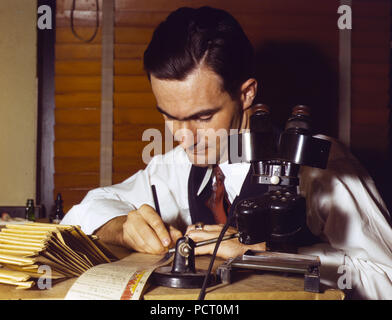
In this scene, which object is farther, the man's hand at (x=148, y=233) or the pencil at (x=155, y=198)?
the pencil at (x=155, y=198)

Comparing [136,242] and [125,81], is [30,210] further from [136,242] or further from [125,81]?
[136,242]

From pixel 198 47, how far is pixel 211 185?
64 centimetres

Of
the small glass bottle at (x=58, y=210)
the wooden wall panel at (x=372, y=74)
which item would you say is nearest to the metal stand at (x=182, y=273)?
the small glass bottle at (x=58, y=210)

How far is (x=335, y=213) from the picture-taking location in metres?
1.49

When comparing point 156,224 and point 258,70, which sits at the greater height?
point 258,70

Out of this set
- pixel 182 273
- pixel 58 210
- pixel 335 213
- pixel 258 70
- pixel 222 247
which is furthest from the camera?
pixel 258 70

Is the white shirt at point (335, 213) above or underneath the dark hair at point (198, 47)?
underneath

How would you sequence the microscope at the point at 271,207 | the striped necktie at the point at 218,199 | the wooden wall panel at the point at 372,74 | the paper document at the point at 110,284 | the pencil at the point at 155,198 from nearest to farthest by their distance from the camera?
the paper document at the point at 110,284
the microscope at the point at 271,207
the striped necktie at the point at 218,199
the pencil at the point at 155,198
the wooden wall panel at the point at 372,74

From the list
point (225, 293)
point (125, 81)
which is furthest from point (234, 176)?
point (125, 81)

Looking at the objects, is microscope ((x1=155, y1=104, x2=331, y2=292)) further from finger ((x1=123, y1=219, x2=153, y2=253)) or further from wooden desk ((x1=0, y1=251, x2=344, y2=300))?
finger ((x1=123, y1=219, x2=153, y2=253))

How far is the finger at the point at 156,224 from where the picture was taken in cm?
133

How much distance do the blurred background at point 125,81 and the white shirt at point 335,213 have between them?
0.85 m

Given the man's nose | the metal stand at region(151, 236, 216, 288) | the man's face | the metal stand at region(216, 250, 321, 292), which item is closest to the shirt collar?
the man's face

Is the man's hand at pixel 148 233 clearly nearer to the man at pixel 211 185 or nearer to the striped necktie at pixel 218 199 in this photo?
the man at pixel 211 185
